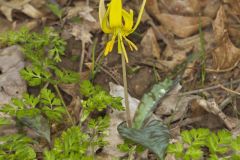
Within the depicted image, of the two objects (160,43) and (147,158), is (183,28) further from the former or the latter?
(147,158)

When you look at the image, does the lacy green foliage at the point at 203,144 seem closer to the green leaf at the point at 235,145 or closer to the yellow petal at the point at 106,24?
the green leaf at the point at 235,145

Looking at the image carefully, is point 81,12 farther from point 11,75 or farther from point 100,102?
point 100,102

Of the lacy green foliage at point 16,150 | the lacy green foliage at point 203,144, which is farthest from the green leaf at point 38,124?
the lacy green foliage at point 203,144

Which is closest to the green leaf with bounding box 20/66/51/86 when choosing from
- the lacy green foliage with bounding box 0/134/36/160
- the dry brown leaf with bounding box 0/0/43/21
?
the lacy green foliage with bounding box 0/134/36/160

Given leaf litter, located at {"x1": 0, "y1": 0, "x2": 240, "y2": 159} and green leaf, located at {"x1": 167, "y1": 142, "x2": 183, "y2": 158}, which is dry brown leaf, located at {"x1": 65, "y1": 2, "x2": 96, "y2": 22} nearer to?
leaf litter, located at {"x1": 0, "y1": 0, "x2": 240, "y2": 159}

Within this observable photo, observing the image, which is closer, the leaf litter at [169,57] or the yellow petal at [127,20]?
the yellow petal at [127,20]

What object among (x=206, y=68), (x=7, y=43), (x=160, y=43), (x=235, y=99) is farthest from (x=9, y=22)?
(x=235, y=99)
